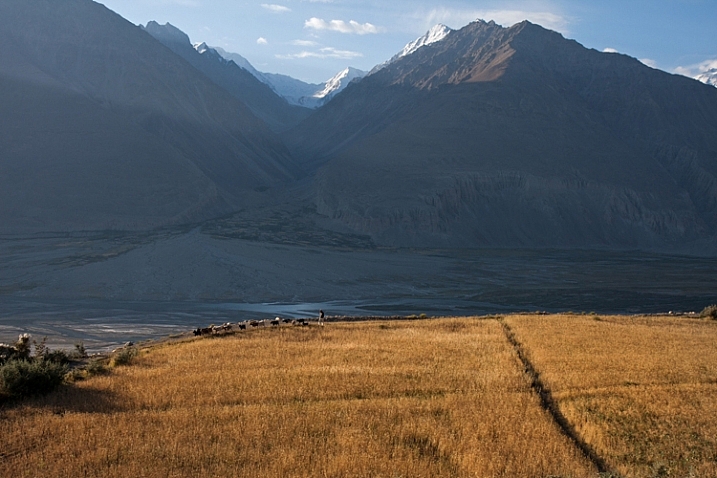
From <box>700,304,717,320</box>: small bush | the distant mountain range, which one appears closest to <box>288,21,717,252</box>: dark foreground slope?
the distant mountain range

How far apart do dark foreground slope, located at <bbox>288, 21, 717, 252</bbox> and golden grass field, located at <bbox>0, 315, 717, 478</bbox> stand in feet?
236

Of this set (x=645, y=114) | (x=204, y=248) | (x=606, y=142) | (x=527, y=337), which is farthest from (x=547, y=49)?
(x=527, y=337)

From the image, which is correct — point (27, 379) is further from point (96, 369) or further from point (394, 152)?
point (394, 152)

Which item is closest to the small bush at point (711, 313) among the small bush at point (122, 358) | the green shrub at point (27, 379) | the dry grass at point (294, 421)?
the dry grass at point (294, 421)

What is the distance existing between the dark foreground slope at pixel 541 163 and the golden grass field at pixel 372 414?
72.0 meters

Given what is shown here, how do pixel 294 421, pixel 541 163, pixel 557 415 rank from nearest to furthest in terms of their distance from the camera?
pixel 294 421 → pixel 557 415 → pixel 541 163

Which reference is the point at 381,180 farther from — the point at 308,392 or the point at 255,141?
the point at 308,392

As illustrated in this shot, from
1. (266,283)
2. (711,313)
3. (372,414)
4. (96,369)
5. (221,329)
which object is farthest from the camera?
(266,283)

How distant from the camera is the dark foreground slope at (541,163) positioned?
332ft

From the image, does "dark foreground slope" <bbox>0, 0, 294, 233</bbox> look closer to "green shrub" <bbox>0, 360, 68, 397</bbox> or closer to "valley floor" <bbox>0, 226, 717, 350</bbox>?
"valley floor" <bbox>0, 226, 717, 350</bbox>

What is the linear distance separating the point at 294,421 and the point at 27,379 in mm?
6293

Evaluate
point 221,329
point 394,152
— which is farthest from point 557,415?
point 394,152

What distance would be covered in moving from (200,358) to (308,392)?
18.9 ft

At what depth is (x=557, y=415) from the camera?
14398 millimetres
